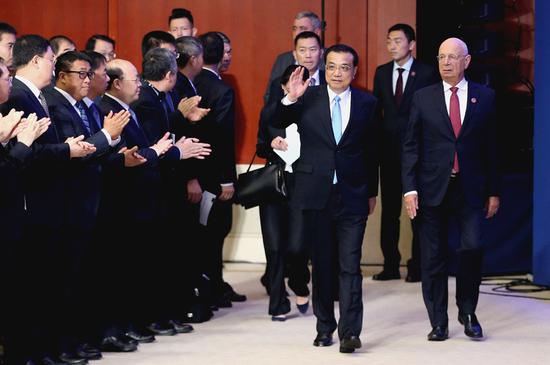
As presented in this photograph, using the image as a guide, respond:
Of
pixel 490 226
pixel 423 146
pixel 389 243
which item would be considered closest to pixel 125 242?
pixel 423 146

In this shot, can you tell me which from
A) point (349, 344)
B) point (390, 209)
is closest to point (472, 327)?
point (349, 344)

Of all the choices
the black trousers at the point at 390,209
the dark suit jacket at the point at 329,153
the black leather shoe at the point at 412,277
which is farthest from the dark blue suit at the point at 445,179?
the black trousers at the point at 390,209

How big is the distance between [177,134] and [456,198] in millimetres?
1608

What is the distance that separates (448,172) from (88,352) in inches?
83.5

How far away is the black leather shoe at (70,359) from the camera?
224 inches

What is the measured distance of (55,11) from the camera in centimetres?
1001

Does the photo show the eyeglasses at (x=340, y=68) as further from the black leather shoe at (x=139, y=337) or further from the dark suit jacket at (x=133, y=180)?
the black leather shoe at (x=139, y=337)

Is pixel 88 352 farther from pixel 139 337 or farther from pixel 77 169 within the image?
pixel 77 169

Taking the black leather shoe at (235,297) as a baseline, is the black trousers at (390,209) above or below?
above

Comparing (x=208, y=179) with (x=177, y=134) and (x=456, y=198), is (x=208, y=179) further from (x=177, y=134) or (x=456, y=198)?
(x=456, y=198)

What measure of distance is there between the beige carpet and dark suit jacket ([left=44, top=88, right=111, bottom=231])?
79 centimetres

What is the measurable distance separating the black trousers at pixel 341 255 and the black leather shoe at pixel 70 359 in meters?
1.27

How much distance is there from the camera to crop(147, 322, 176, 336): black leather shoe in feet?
21.7

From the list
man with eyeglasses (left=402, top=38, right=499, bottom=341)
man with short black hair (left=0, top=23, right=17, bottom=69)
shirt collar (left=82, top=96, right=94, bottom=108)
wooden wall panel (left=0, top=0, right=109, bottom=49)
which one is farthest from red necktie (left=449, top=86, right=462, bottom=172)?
wooden wall panel (left=0, top=0, right=109, bottom=49)
